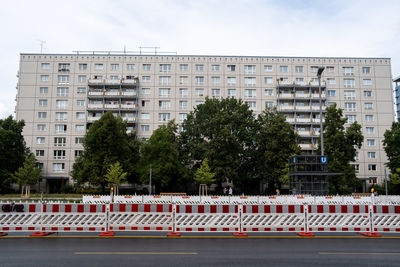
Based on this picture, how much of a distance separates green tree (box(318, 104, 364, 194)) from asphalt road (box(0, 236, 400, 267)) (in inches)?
1270

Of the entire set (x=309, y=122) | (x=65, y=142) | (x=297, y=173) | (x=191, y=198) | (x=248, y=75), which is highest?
(x=248, y=75)

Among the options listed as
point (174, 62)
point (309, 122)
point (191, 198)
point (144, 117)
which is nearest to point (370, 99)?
point (309, 122)

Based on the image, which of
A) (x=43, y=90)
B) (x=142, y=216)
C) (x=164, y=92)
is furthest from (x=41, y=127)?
(x=142, y=216)

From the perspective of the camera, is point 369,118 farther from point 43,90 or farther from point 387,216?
point 43,90

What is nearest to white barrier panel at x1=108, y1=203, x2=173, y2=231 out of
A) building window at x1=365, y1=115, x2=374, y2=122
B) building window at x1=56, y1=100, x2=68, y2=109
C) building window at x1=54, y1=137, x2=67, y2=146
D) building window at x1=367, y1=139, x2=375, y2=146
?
building window at x1=54, y1=137, x2=67, y2=146

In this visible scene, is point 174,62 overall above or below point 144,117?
above

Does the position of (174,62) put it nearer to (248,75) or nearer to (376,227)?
(248,75)

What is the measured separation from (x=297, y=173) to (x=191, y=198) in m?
9.73

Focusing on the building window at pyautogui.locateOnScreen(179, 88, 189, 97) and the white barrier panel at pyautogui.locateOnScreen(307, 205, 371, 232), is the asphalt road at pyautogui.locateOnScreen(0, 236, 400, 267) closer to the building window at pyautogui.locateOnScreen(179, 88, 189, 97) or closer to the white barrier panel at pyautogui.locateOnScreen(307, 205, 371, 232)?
the white barrier panel at pyautogui.locateOnScreen(307, 205, 371, 232)

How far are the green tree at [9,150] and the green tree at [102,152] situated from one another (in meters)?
8.99

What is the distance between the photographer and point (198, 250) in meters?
9.34

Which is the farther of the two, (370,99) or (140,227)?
(370,99)

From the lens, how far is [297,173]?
100ft

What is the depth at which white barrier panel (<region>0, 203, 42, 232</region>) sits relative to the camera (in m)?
11.8
